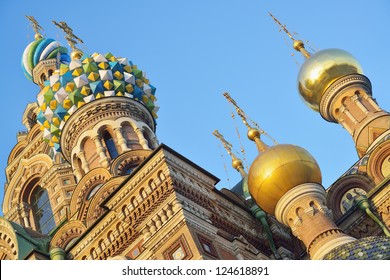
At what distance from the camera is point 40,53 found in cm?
2130

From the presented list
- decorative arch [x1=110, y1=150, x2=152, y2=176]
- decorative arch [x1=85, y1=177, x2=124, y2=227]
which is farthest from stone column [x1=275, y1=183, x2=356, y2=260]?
decorative arch [x1=110, y1=150, x2=152, y2=176]

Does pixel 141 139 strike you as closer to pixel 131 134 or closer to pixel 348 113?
pixel 131 134

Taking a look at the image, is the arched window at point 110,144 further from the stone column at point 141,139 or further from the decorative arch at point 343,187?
the decorative arch at point 343,187

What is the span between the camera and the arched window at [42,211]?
18866mm

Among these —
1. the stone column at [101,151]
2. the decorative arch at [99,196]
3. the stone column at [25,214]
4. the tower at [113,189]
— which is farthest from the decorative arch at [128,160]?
the stone column at [25,214]

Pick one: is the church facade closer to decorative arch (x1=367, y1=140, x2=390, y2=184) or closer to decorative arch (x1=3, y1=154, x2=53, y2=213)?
decorative arch (x1=367, y1=140, x2=390, y2=184)

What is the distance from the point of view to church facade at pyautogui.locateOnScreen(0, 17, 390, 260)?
9.53 meters

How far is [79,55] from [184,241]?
8205 millimetres

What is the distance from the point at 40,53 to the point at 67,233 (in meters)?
10.1

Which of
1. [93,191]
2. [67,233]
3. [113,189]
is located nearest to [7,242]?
[67,233]

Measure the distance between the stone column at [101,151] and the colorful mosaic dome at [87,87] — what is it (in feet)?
3.03
